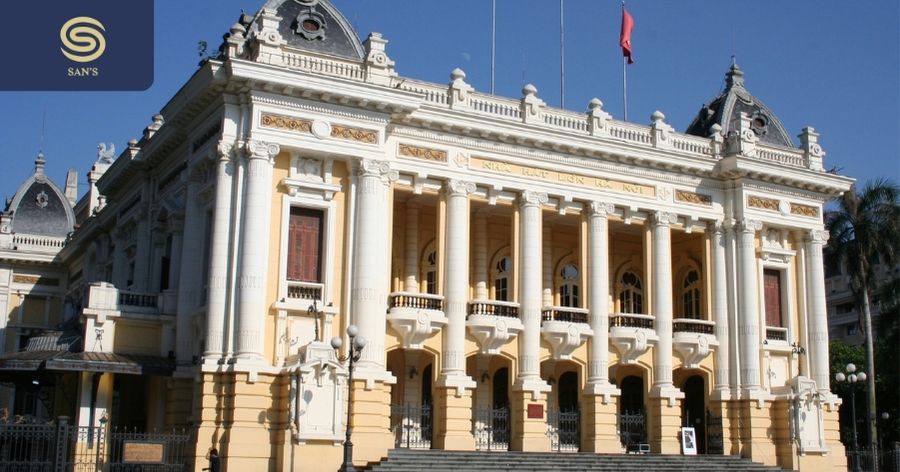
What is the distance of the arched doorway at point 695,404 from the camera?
3947 cm

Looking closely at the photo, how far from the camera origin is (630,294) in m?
41.5

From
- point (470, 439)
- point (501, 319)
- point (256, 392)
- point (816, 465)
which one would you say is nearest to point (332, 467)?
point (256, 392)

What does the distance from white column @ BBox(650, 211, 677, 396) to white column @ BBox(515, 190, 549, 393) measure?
182 inches

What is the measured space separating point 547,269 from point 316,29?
1253cm

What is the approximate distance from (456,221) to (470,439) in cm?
680

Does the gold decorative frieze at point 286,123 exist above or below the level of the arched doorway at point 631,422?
above

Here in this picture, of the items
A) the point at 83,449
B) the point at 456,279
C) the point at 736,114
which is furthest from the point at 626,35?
the point at 83,449

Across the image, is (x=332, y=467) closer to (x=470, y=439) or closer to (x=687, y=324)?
(x=470, y=439)

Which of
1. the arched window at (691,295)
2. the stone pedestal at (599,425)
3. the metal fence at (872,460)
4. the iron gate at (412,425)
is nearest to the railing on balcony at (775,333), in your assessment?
the arched window at (691,295)

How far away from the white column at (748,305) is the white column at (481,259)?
920 cm

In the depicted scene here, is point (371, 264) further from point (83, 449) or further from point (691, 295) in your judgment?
point (691, 295)

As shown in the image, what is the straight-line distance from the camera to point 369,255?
1234 inches

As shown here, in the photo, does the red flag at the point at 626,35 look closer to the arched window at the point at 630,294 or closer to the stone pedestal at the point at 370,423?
the arched window at the point at 630,294

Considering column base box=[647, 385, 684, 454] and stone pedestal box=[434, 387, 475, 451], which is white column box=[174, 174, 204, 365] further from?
column base box=[647, 385, 684, 454]
